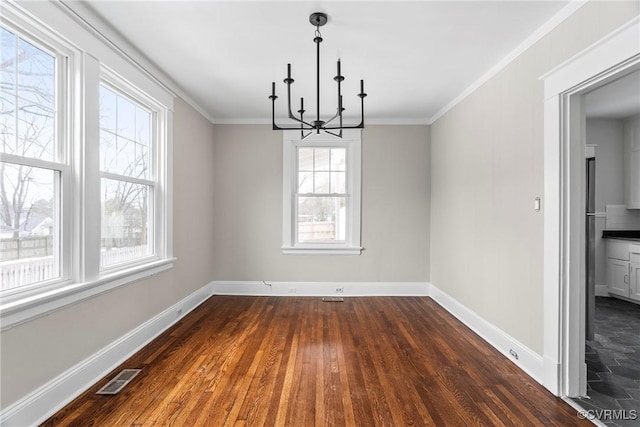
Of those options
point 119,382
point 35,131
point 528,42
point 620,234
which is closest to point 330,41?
point 528,42

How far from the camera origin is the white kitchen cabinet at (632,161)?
449 centimetres

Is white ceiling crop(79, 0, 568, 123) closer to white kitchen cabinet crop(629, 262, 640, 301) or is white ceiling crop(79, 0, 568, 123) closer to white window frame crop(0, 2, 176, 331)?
white window frame crop(0, 2, 176, 331)

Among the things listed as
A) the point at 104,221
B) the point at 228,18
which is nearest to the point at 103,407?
the point at 104,221

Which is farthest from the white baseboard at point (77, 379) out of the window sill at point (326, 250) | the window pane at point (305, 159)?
the window pane at point (305, 159)

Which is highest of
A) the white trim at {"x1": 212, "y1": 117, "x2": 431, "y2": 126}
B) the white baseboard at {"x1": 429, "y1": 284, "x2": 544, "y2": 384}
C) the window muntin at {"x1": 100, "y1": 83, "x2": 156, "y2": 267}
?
the white trim at {"x1": 212, "y1": 117, "x2": 431, "y2": 126}

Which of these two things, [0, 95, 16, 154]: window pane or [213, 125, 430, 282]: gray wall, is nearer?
[0, 95, 16, 154]: window pane

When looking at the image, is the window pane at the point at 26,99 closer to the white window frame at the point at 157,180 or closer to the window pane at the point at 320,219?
the white window frame at the point at 157,180

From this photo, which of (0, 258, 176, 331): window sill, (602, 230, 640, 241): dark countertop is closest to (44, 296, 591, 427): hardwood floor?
(0, 258, 176, 331): window sill

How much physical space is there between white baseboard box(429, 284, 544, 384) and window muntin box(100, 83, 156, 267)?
3.44 meters

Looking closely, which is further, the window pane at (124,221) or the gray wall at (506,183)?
the window pane at (124,221)

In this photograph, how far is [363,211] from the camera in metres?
4.75

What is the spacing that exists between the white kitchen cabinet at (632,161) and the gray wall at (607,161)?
5 centimetres

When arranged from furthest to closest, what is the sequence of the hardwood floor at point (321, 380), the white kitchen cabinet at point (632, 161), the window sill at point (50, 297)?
the white kitchen cabinet at point (632, 161)
the hardwood floor at point (321, 380)
the window sill at point (50, 297)

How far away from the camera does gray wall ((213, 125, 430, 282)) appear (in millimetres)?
4746
